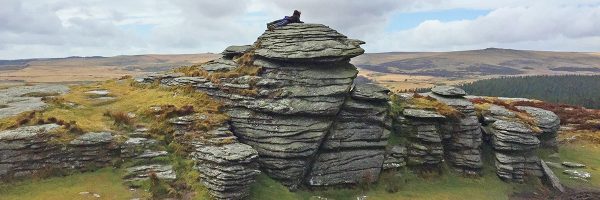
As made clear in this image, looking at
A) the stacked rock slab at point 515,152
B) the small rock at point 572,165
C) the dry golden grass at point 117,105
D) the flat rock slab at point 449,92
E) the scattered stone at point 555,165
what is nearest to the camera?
the dry golden grass at point 117,105

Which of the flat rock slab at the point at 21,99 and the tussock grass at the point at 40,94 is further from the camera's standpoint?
the tussock grass at the point at 40,94

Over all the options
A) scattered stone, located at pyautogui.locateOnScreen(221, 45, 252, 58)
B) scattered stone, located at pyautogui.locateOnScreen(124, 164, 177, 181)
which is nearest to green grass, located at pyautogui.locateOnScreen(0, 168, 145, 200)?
scattered stone, located at pyautogui.locateOnScreen(124, 164, 177, 181)

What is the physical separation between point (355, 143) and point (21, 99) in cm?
2957

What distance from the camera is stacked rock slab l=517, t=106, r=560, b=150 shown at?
51312 millimetres

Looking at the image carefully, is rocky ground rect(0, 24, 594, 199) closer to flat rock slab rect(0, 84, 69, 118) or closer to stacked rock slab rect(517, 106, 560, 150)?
flat rock slab rect(0, 84, 69, 118)

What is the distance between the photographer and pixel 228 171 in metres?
29.3

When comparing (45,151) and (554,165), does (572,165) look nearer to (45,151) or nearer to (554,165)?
(554,165)

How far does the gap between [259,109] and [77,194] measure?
14606mm

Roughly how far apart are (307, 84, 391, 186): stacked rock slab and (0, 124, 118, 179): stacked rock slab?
53.6 feet

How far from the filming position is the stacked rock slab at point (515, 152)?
4425 centimetres

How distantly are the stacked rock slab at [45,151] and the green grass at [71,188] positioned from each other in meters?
0.90

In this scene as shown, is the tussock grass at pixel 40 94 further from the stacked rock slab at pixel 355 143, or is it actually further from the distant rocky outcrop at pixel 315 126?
the stacked rock slab at pixel 355 143

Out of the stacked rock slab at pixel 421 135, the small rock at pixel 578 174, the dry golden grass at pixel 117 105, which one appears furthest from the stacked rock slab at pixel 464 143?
the dry golden grass at pixel 117 105

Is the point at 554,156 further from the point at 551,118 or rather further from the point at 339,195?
the point at 339,195
